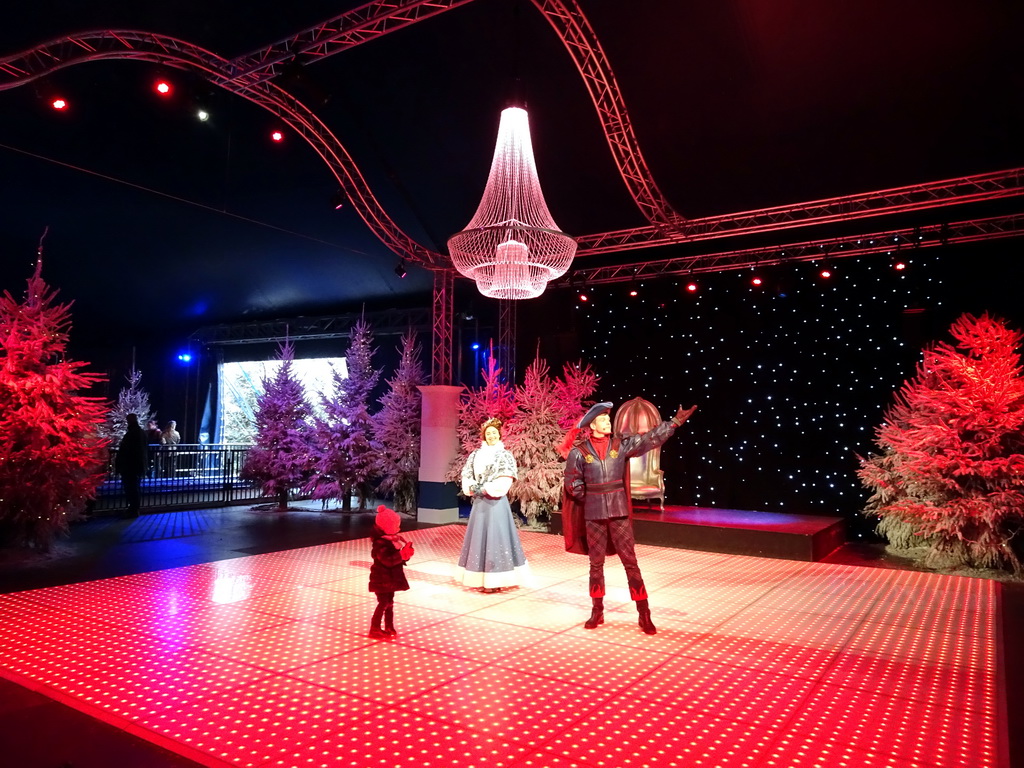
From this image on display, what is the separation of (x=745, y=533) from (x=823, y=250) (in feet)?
15.0

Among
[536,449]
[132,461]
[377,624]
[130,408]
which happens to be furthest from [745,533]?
[130,408]

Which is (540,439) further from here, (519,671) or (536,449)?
(519,671)

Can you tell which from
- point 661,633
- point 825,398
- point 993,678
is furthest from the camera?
point 825,398

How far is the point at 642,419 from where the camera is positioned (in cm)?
977

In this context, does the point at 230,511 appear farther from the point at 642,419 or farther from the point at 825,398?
the point at 825,398

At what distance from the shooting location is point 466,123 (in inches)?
403

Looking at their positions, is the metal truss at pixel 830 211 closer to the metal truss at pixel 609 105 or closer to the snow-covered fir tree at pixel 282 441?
the metal truss at pixel 609 105

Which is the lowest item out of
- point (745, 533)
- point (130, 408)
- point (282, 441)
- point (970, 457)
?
point (745, 533)

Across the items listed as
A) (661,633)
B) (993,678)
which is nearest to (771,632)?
(661,633)

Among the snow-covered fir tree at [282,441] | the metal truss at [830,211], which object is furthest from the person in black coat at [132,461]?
the metal truss at [830,211]

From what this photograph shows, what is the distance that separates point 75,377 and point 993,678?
8.44 metres

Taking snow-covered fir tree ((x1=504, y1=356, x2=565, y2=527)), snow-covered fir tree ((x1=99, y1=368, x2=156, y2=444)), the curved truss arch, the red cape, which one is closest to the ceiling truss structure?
the curved truss arch

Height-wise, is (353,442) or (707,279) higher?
(707,279)

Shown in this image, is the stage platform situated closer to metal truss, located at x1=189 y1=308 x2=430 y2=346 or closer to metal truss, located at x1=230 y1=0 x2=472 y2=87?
metal truss, located at x1=230 y1=0 x2=472 y2=87
